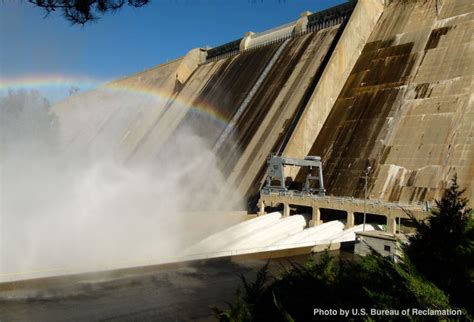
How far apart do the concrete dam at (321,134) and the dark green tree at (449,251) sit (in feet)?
33.5

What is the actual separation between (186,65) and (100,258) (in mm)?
35775

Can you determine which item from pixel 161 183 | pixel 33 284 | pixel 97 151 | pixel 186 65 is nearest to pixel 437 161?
pixel 33 284

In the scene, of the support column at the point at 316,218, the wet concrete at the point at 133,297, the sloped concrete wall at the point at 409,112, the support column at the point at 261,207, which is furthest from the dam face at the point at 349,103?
the wet concrete at the point at 133,297

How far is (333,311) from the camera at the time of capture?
3.98m

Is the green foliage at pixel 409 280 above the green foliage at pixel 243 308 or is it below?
above

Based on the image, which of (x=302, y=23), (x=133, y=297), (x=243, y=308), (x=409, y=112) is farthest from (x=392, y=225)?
(x=302, y=23)

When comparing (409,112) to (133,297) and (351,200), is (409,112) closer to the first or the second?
(351,200)

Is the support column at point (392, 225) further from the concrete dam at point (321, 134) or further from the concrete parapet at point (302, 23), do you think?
the concrete parapet at point (302, 23)

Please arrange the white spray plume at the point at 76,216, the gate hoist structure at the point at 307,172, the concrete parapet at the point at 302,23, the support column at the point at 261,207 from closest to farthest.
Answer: the white spray plume at the point at 76,216 → the gate hoist structure at the point at 307,172 → the support column at the point at 261,207 → the concrete parapet at the point at 302,23

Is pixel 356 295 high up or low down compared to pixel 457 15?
down

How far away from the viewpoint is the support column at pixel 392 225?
1728 cm

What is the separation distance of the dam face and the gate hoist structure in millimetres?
734

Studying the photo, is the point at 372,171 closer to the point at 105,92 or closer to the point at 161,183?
the point at 161,183

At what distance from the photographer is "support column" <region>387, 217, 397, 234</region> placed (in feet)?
56.7
